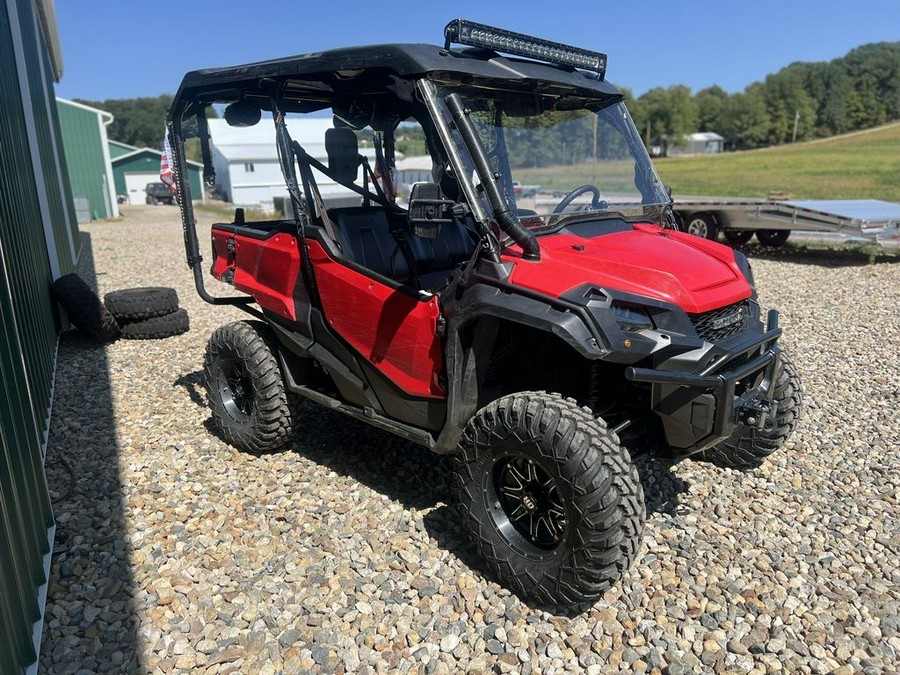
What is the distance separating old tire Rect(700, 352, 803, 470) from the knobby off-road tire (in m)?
1.29

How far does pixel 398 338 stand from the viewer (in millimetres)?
3469

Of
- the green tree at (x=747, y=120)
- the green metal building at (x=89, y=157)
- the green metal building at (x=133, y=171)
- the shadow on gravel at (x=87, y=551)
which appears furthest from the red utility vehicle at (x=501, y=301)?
the green tree at (x=747, y=120)

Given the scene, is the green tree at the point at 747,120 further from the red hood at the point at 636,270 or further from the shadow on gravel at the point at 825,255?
the red hood at the point at 636,270

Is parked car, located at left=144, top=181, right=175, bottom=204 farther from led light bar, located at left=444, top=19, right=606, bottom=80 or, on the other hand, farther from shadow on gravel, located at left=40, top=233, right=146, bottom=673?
led light bar, located at left=444, top=19, right=606, bottom=80

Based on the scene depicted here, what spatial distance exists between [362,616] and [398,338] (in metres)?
1.32

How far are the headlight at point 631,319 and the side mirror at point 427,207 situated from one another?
827 mm

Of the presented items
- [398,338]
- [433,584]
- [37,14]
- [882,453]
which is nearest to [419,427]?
[398,338]

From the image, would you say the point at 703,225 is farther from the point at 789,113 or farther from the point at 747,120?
the point at 789,113

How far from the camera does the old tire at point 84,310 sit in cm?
718

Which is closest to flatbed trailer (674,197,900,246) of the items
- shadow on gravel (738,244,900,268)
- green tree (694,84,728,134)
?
shadow on gravel (738,244,900,268)

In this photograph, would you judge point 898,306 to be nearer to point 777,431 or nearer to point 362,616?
point 777,431

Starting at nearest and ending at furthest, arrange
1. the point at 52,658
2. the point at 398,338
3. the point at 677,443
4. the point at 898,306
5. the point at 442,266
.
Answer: the point at 52,658, the point at 677,443, the point at 398,338, the point at 442,266, the point at 898,306

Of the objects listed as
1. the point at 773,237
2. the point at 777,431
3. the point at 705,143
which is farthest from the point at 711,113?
the point at 777,431

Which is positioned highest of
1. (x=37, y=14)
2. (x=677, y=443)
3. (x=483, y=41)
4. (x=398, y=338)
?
(x=37, y=14)
